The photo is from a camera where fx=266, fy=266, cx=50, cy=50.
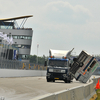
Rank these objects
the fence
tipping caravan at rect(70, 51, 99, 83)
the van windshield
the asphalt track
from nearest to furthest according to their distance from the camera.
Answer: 1. the asphalt track
2. the van windshield
3. tipping caravan at rect(70, 51, 99, 83)
4. the fence

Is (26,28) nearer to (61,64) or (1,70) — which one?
(1,70)

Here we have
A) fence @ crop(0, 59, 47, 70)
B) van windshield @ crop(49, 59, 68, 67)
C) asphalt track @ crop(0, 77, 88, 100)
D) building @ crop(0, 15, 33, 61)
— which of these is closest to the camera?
asphalt track @ crop(0, 77, 88, 100)

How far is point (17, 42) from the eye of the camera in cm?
9338

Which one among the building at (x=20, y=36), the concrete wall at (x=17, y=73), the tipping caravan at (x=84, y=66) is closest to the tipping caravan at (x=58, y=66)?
the tipping caravan at (x=84, y=66)

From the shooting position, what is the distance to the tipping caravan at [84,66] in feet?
90.8

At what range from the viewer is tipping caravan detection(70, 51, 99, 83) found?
90.8 ft

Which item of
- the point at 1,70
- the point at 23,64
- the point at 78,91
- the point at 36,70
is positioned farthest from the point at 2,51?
the point at 78,91

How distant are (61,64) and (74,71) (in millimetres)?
4910

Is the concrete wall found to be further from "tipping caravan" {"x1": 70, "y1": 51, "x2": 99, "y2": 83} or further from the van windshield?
the van windshield

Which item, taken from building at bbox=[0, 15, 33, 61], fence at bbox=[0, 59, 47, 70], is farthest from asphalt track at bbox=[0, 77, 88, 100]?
building at bbox=[0, 15, 33, 61]

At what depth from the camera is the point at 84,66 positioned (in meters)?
Result: 28.0

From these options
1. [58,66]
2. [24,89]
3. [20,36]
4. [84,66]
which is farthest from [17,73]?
[20,36]

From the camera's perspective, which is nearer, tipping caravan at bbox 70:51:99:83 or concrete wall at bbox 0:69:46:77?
tipping caravan at bbox 70:51:99:83

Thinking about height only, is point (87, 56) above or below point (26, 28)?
below
